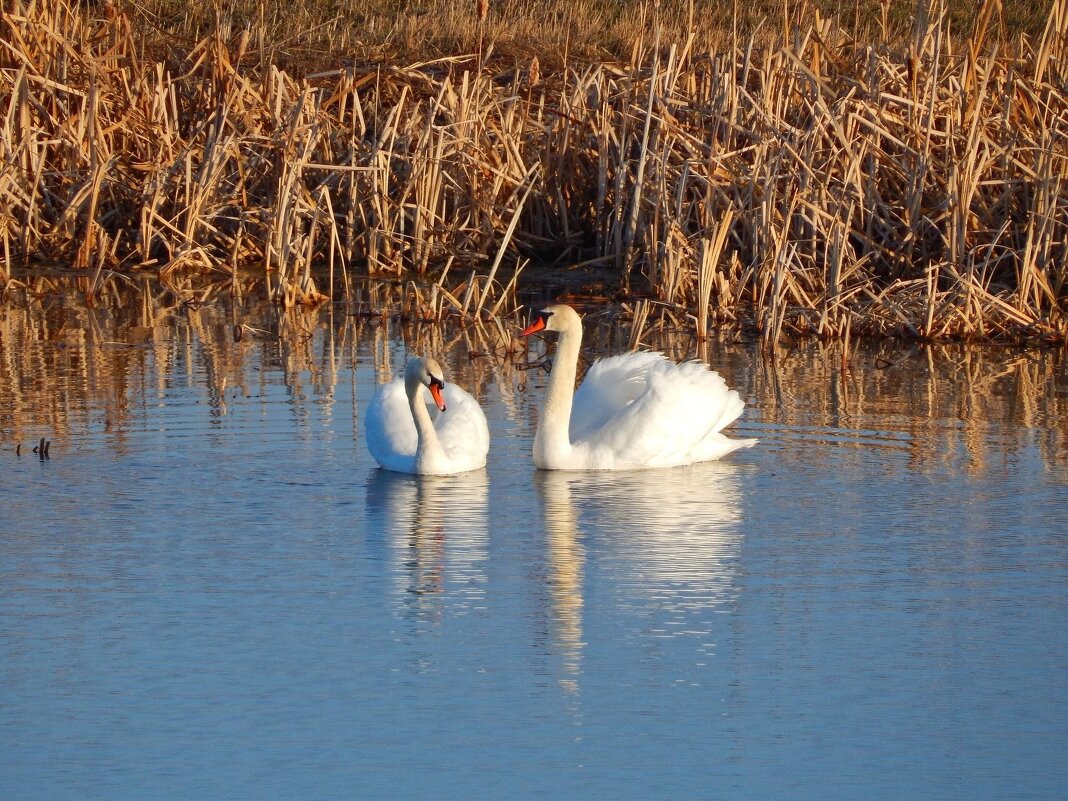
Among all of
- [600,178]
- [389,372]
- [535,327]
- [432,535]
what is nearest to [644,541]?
[432,535]

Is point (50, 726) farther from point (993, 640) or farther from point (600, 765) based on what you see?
point (993, 640)

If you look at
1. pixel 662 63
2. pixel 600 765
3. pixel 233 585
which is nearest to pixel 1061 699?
pixel 600 765

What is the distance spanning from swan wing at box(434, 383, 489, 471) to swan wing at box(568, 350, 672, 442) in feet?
1.89

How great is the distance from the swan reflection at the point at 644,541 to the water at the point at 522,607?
0.8 inches

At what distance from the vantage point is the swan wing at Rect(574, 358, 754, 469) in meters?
8.77

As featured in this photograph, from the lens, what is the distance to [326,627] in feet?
19.7

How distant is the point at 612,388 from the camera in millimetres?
9289

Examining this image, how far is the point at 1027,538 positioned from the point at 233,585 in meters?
3.08

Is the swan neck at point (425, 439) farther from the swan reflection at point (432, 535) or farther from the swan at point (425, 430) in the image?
the swan reflection at point (432, 535)

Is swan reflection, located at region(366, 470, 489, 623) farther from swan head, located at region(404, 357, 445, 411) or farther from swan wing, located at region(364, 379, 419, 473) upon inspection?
swan head, located at region(404, 357, 445, 411)


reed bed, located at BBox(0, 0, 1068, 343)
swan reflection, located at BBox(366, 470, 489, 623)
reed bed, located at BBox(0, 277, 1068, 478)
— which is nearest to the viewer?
swan reflection, located at BBox(366, 470, 489, 623)

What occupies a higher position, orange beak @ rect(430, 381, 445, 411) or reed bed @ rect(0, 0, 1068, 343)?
reed bed @ rect(0, 0, 1068, 343)

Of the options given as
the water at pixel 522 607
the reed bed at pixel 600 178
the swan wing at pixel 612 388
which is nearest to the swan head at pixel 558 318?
the swan wing at pixel 612 388

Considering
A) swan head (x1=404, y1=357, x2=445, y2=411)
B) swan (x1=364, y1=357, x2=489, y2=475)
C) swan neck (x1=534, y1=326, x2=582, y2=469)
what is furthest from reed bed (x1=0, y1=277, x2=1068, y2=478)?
swan neck (x1=534, y1=326, x2=582, y2=469)
